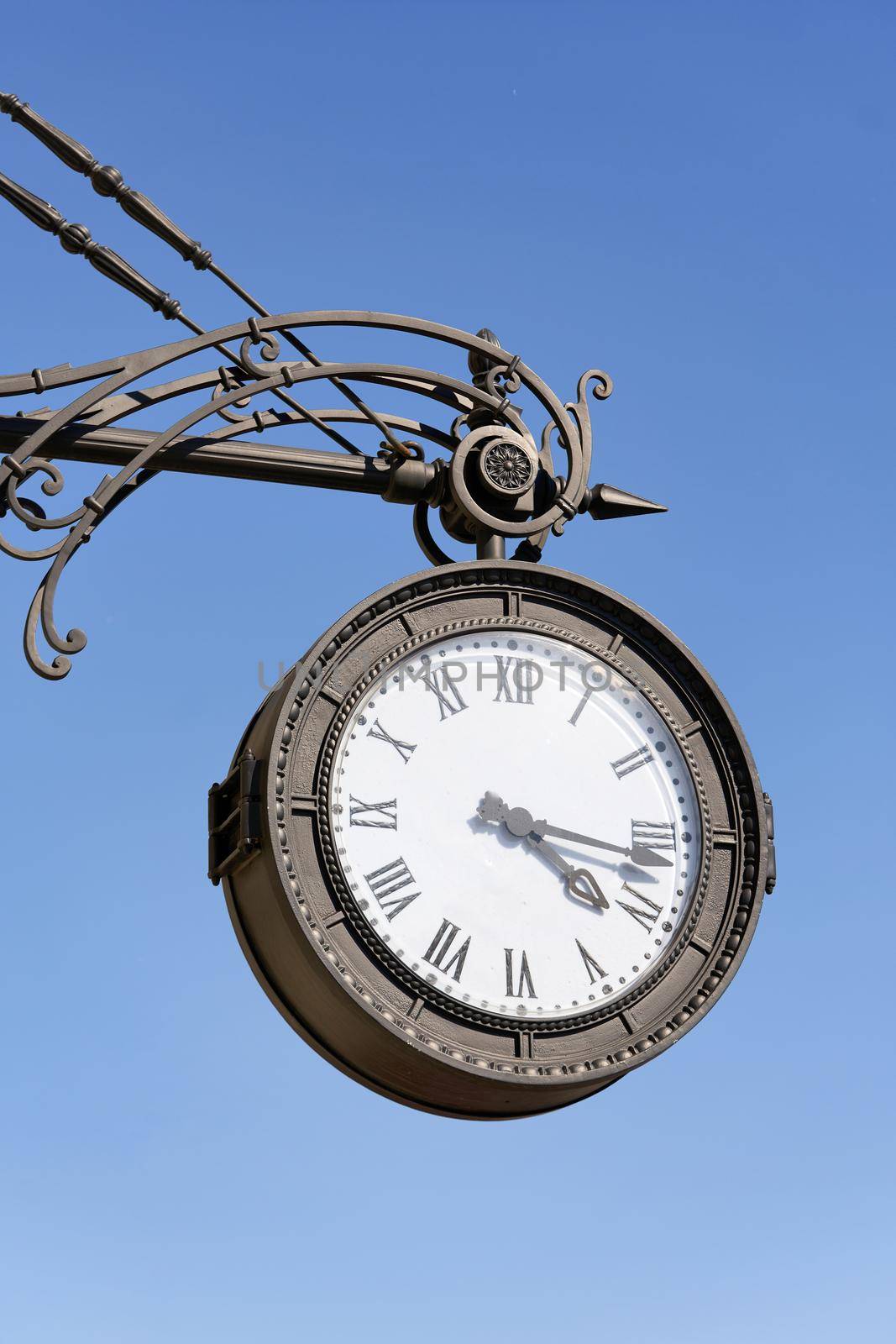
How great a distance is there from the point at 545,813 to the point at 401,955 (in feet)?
1.79

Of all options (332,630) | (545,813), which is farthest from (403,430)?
(545,813)

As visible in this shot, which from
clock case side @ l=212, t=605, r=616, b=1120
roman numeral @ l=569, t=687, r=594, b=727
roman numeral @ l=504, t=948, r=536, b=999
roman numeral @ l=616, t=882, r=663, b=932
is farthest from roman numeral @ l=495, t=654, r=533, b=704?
roman numeral @ l=504, t=948, r=536, b=999

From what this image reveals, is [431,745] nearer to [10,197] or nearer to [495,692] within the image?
[495,692]

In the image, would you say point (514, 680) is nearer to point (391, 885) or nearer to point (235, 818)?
point (391, 885)

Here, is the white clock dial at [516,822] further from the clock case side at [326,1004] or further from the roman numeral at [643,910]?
the clock case side at [326,1004]

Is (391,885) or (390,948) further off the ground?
(391,885)

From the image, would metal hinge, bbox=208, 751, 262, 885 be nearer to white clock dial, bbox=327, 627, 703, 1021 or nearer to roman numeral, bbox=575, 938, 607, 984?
white clock dial, bbox=327, 627, 703, 1021

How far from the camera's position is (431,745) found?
4938 millimetres

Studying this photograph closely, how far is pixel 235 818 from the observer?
4.83 m

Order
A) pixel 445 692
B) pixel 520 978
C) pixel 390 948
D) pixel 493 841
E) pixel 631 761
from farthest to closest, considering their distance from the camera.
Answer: pixel 631 761 → pixel 445 692 → pixel 493 841 → pixel 520 978 → pixel 390 948

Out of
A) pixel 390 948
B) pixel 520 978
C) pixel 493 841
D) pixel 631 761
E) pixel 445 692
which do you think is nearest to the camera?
pixel 390 948

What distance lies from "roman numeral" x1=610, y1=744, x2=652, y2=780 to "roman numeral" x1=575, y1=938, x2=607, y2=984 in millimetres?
465

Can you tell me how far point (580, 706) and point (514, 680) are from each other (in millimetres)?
184

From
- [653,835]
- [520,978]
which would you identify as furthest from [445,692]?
[520,978]
